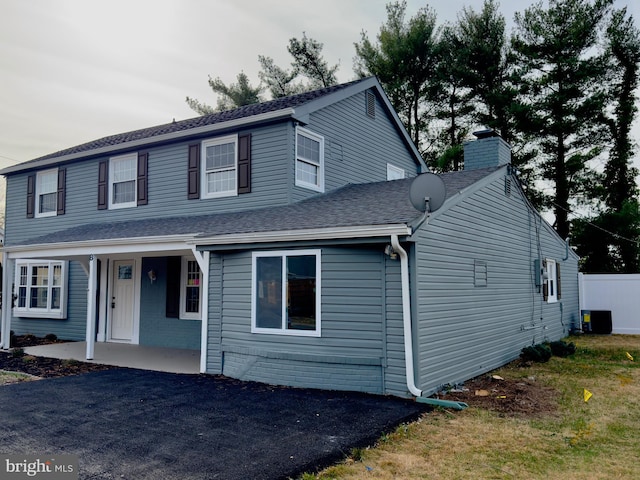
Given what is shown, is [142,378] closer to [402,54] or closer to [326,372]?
[326,372]

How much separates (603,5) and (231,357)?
2301 cm

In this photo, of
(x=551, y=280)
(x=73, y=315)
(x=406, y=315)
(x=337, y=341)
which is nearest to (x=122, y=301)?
(x=73, y=315)

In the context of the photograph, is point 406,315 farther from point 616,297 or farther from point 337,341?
point 616,297

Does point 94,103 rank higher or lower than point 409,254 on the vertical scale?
higher

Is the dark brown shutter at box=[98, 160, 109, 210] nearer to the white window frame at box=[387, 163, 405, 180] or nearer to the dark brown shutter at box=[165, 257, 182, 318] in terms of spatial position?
the dark brown shutter at box=[165, 257, 182, 318]

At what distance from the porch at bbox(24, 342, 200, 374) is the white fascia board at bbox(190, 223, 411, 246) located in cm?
249

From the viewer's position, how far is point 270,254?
27.4 feet

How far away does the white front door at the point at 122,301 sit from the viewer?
13.1 metres

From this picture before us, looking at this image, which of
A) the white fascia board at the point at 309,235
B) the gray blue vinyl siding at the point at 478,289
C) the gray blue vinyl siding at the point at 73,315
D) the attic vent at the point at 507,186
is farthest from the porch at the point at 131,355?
the attic vent at the point at 507,186

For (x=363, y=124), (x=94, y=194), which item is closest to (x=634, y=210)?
(x=363, y=124)

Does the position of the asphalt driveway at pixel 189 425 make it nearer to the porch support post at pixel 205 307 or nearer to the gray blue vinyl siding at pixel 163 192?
the porch support post at pixel 205 307

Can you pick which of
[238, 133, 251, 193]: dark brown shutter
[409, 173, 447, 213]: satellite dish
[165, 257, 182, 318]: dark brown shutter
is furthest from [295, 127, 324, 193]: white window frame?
[409, 173, 447, 213]: satellite dish

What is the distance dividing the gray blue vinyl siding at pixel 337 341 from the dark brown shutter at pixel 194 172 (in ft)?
12.5

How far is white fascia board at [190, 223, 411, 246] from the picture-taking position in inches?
274
